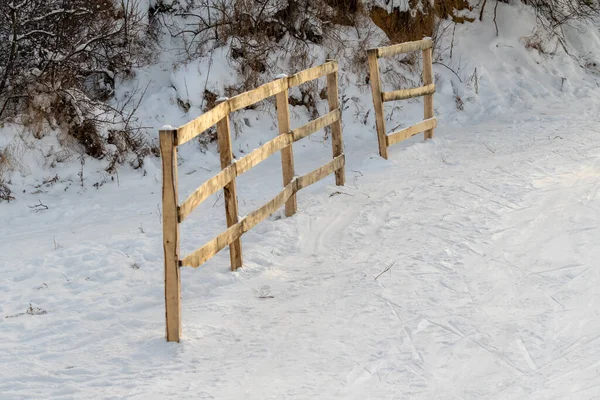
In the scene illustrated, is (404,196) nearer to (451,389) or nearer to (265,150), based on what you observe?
(265,150)

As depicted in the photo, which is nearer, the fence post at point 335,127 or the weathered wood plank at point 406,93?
the fence post at point 335,127

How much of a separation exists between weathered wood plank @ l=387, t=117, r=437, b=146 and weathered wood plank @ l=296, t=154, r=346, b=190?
1.31 m

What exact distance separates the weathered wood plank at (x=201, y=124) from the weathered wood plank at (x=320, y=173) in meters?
1.80

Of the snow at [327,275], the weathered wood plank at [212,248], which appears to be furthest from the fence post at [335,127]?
the weathered wood plank at [212,248]

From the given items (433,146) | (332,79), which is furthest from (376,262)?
(433,146)

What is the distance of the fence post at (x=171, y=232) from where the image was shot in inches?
198

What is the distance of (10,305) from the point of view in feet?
20.0

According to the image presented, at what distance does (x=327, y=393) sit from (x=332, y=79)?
4.43 meters

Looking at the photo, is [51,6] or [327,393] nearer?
[327,393]

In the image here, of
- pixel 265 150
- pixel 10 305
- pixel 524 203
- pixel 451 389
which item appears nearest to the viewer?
pixel 451 389

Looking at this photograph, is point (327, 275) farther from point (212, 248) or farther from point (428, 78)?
point (428, 78)

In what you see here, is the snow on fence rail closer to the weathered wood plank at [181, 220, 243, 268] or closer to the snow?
the weathered wood plank at [181, 220, 243, 268]

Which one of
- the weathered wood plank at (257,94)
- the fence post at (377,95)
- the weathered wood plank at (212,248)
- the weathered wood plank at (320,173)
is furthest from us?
the fence post at (377,95)

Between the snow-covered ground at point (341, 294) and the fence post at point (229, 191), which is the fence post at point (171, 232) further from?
the fence post at point (229, 191)
